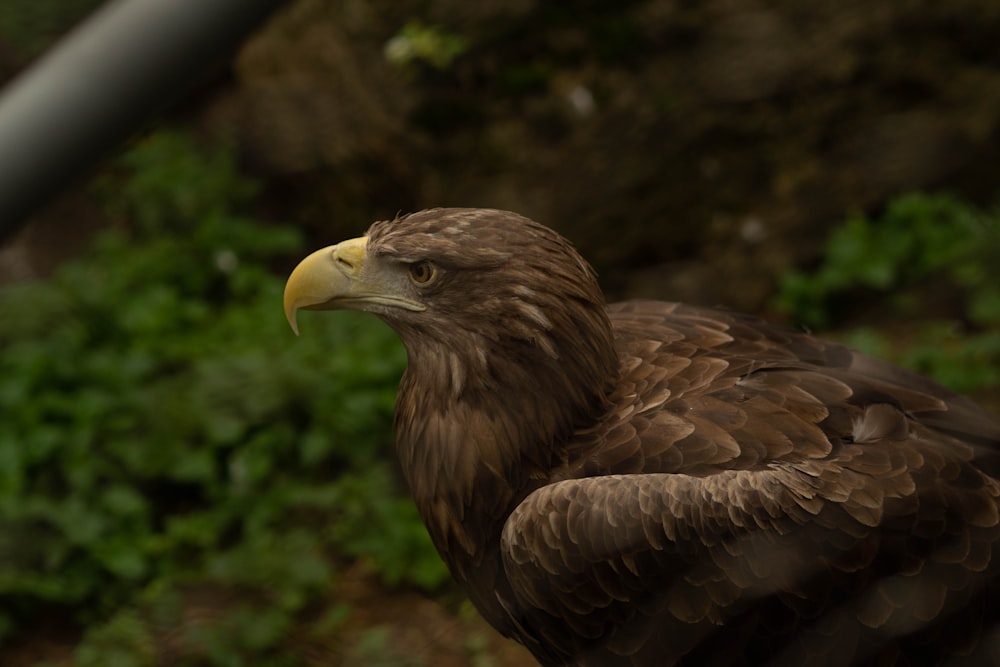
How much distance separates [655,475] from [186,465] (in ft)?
7.06

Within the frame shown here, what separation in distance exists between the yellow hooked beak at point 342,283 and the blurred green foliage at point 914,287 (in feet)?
7.53

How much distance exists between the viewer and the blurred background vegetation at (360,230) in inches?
142

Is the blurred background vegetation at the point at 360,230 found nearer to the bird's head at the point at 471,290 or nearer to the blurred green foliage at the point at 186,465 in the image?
the blurred green foliage at the point at 186,465

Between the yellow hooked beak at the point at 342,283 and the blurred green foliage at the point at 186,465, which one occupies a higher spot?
the yellow hooked beak at the point at 342,283

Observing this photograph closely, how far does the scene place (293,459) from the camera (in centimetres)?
394

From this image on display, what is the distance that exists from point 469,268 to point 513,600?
0.71m

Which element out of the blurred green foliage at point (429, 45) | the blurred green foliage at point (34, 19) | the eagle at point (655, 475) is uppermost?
the blurred green foliage at point (34, 19)

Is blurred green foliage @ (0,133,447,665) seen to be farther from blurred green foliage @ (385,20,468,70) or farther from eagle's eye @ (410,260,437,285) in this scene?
eagle's eye @ (410,260,437,285)

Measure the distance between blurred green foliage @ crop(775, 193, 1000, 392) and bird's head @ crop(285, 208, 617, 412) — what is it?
2050 mm

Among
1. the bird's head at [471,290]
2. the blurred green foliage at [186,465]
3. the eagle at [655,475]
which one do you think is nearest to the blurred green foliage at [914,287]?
the eagle at [655,475]

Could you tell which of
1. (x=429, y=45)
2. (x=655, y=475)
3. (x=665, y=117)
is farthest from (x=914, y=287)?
(x=655, y=475)

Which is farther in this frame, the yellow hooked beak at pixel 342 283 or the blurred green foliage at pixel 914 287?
the blurred green foliage at pixel 914 287

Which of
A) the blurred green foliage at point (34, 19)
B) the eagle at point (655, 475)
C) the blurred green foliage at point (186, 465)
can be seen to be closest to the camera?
the eagle at point (655, 475)

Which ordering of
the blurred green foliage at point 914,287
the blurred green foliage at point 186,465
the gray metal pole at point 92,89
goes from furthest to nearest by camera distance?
the blurred green foliage at point 914,287
the blurred green foliage at point 186,465
the gray metal pole at point 92,89
